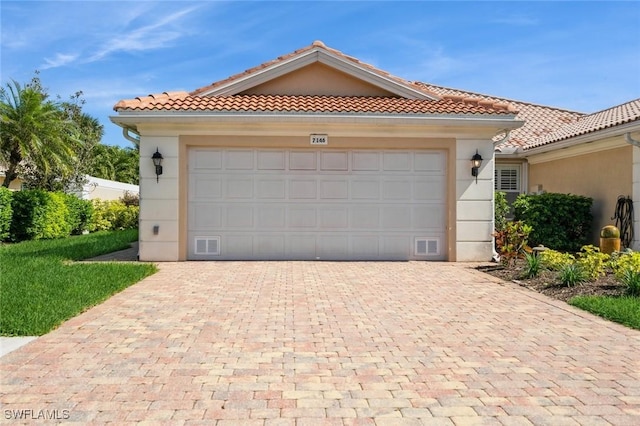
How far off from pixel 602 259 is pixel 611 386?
489cm

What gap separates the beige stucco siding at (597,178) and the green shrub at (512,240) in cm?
339

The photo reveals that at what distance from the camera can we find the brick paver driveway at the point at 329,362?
3146 millimetres

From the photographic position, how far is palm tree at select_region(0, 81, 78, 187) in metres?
17.4

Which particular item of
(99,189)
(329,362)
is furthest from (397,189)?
(99,189)

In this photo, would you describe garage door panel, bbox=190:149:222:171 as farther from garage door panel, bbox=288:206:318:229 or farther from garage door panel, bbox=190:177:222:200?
garage door panel, bbox=288:206:318:229

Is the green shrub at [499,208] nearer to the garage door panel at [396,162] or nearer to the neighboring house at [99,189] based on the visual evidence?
the garage door panel at [396,162]

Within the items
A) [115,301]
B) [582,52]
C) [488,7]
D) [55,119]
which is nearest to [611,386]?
[115,301]

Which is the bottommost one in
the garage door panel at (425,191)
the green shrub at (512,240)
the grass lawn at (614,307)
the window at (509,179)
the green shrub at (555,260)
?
the grass lawn at (614,307)

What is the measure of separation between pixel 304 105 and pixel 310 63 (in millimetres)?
1815

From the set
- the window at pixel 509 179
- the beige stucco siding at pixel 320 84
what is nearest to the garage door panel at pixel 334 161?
the beige stucco siding at pixel 320 84

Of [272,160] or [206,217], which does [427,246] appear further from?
[206,217]

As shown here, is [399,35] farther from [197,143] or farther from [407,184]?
[197,143]

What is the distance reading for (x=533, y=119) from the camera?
17938 millimetres

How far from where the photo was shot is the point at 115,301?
6.44 m
